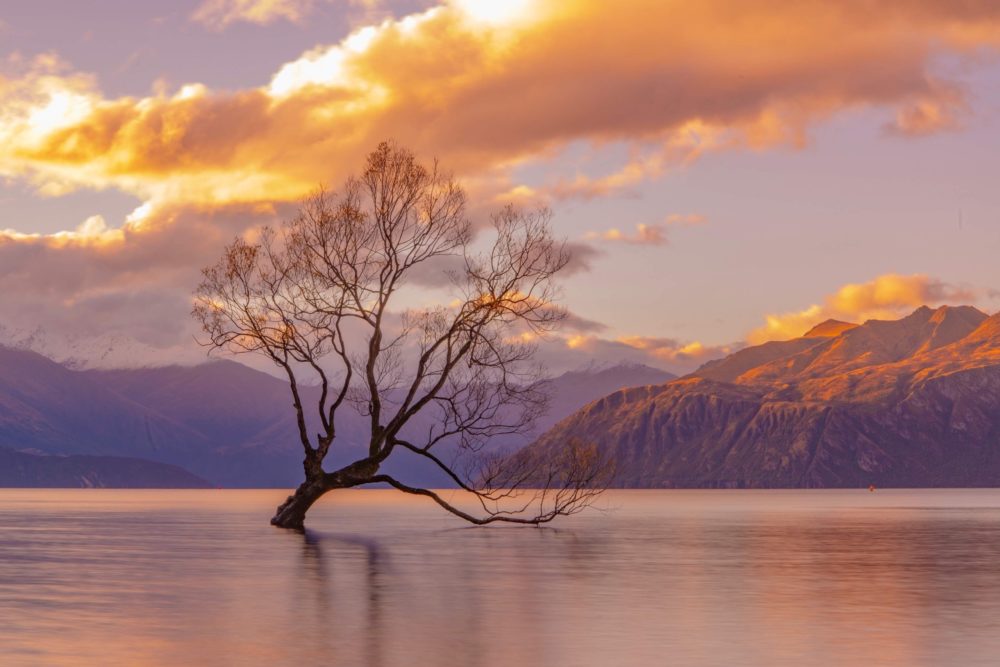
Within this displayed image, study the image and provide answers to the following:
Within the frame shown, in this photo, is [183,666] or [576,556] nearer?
[183,666]

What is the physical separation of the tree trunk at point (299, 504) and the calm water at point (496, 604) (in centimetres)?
1047

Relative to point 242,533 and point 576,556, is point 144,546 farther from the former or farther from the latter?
point 576,556

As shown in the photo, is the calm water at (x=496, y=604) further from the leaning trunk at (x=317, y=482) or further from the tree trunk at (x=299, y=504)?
the tree trunk at (x=299, y=504)

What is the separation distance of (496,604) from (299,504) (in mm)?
49849

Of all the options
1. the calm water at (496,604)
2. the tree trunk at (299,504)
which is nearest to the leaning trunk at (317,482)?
the tree trunk at (299,504)

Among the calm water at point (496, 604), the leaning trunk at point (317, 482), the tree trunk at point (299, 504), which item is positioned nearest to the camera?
the calm water at point (496, 604)

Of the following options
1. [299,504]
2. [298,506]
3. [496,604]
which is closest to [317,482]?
[299,504]

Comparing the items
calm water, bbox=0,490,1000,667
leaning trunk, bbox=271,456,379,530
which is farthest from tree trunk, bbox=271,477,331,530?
calm water, bbox=0,490,1000,667

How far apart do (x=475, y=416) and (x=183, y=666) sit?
47.8 m

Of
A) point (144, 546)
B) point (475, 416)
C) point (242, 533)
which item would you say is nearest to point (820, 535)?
point (475, 416)

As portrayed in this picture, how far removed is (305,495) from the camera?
268 ft

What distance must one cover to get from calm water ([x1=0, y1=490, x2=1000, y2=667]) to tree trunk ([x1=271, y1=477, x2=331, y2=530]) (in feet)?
34.4

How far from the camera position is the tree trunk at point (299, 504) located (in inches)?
3105

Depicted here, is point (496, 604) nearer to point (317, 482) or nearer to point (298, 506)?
point (317, 482)
